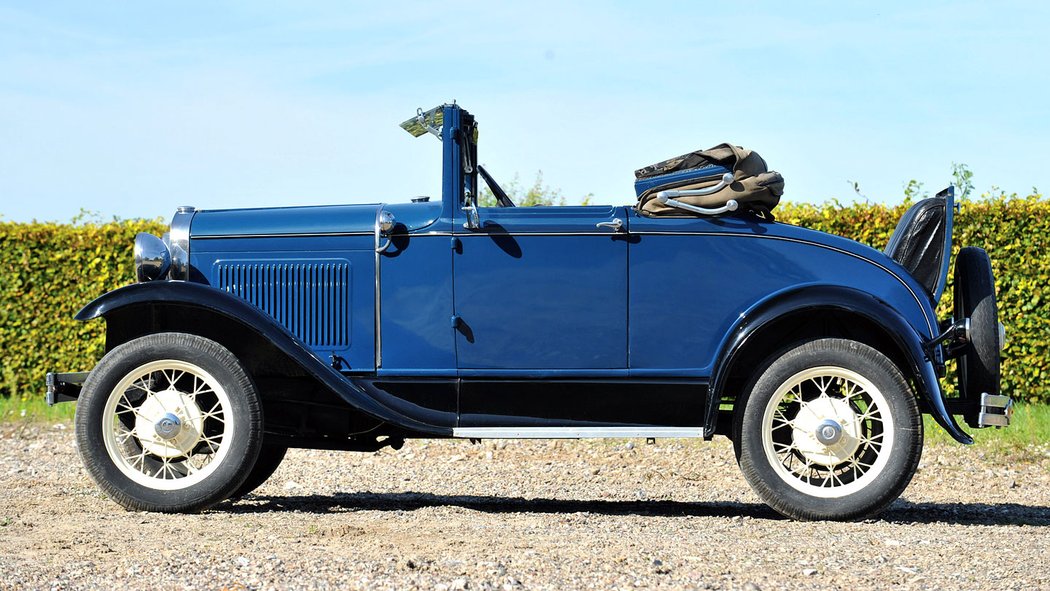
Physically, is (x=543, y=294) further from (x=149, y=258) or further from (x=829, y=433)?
(x=149, y=258)

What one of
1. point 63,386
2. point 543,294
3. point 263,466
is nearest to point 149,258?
point 63,386

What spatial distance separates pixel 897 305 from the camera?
Answer: 5641 mm

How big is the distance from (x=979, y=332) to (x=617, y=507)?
6.72 ft

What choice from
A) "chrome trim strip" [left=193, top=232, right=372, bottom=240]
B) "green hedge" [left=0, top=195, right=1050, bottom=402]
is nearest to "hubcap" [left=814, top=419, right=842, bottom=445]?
"chrome trim strip" [left=193, top=232, right=372, bottom=240]

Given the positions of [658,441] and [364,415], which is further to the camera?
[658,441]

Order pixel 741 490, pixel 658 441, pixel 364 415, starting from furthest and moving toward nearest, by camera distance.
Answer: pixel 658 441 < pixel 741 490 < pixel 364 415

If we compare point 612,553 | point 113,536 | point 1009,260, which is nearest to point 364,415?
point 113,536

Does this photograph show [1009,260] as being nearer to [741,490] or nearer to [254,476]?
[741,490]

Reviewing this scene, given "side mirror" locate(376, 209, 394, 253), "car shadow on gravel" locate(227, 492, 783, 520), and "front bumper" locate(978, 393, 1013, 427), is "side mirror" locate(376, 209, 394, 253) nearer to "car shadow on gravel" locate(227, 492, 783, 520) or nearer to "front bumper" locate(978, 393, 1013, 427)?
"car shadow on gravel" locate(227, 492, 783, 520)

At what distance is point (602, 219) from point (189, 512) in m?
2.39

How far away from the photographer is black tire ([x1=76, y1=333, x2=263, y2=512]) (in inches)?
214

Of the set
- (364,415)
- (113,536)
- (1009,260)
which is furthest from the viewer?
(1009,260)

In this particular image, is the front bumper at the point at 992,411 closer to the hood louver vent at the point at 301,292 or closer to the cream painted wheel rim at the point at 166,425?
the hood louver vent at the point at 301,292

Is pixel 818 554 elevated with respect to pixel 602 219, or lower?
lower
